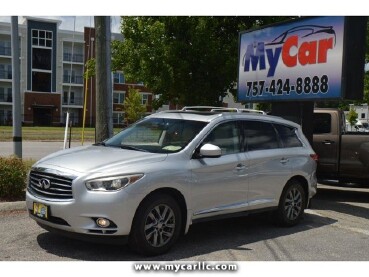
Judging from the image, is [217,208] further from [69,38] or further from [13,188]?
[69,38]

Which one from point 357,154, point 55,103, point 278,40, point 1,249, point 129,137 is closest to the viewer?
point 1,249

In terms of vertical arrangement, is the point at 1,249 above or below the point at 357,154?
below

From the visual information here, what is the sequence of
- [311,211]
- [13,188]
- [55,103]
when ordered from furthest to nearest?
[55,103]
[311,211]
[13,188]

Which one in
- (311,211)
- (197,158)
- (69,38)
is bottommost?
(311,211)

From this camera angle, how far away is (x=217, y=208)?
5973 millimetres

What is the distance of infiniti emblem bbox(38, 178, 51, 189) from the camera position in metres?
5.21

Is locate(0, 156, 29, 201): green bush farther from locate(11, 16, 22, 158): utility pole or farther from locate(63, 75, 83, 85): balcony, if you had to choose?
locate(63, 75, 83, 85): balcony

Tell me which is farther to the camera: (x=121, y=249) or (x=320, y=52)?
(x=320, y=52)

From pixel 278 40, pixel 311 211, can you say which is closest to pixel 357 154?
pixel 311 211

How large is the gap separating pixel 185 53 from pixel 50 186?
10.4m

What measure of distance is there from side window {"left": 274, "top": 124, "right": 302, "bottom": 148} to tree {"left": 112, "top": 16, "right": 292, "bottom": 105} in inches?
289

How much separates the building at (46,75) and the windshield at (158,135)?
5062cm

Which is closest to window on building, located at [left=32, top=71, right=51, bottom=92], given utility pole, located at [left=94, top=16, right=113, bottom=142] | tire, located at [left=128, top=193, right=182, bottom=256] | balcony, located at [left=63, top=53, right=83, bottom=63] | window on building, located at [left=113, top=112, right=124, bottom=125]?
balcony, located at [left=63, top=53, right=83, bottom=63]

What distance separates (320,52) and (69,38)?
182 ft
